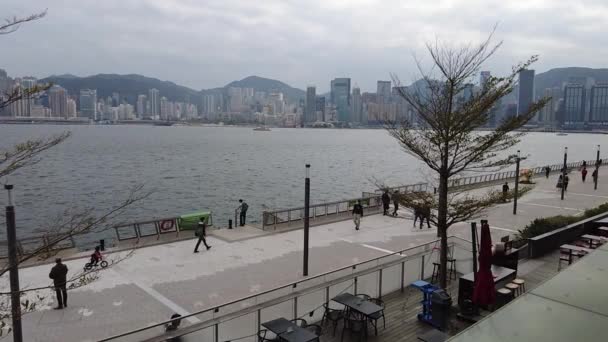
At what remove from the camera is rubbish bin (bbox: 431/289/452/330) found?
9133 mm

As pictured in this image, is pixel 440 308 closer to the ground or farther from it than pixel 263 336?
farther from it

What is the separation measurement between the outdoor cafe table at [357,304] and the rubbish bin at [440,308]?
1203 mm

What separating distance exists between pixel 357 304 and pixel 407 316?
1.70 metres

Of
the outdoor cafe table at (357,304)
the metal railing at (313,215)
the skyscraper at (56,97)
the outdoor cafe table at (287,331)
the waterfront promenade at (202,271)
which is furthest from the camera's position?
the metal railing at (313,215)

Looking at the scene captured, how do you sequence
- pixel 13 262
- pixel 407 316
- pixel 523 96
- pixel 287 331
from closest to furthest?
pixel 13 262 → pixel 287 331 → pixel 407 316 → pixel 523 96

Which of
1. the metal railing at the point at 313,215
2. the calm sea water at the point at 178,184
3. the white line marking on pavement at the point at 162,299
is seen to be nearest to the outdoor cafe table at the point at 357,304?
the white line marking on pavement at the point at 162,299

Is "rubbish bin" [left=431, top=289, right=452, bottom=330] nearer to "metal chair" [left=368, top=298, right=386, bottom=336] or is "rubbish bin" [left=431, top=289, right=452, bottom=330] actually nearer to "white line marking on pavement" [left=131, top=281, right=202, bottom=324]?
"metal chair" [left=368, top=298, right=386, bottom=336]

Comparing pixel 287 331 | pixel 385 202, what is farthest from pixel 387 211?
pixel 287 331

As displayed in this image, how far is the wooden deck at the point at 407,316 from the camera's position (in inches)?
359

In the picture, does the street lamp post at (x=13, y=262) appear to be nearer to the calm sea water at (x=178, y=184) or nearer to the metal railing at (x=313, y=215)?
the metal railing at (x=313, y=215)

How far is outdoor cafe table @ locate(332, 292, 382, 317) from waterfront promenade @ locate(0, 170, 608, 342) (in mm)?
3073

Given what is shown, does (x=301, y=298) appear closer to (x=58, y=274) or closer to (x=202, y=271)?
(x=58, y=274)

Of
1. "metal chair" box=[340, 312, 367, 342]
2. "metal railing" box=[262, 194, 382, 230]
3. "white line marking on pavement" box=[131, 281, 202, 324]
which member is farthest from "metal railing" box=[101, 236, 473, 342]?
"metal railing" box=[262, 194, 382, 230]

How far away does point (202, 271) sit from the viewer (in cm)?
1561
